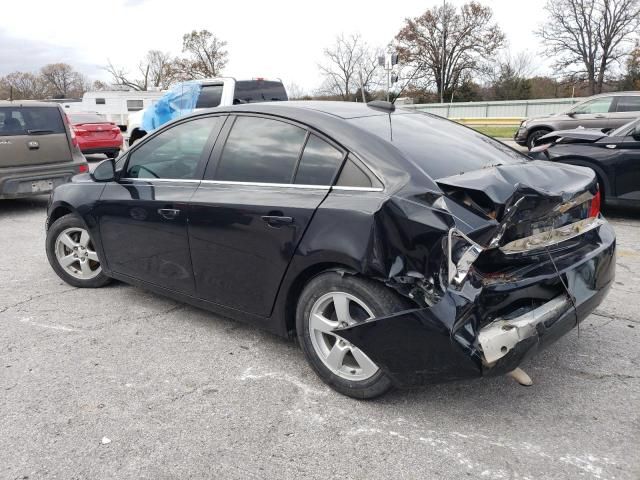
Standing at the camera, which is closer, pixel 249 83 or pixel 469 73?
pixel 249 83

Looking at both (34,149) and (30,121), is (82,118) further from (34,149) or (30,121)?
(34,149)

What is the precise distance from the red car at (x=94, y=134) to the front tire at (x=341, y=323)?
13.5 meters

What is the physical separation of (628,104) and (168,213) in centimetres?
1294

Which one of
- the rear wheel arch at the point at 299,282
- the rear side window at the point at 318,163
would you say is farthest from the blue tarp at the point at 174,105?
the rear wheel arch at the point at 299,282

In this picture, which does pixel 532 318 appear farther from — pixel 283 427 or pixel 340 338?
pixel 283 427

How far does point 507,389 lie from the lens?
3.03 meters

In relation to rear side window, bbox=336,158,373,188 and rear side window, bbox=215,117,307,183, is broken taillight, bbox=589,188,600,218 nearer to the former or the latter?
rear side window, bbox=336,158,373,188

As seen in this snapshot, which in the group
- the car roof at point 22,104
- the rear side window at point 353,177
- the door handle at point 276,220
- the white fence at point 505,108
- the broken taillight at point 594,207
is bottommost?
the white fence at point 505,108

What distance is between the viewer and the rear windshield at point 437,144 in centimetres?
300

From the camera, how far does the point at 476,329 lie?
2.49 meters

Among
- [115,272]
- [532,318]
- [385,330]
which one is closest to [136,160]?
[115,272]

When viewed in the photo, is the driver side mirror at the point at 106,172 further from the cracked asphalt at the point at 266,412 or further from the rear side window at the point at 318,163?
the rear side window at the point at 318,163

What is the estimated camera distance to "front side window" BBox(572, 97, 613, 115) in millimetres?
13445

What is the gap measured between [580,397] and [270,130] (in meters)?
2.32
